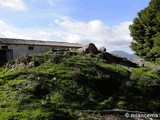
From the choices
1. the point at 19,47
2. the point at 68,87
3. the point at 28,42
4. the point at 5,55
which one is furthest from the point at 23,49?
the point at 68,87

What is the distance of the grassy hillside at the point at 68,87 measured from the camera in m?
16.8

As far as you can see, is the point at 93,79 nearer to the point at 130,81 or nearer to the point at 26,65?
the point at 130,81

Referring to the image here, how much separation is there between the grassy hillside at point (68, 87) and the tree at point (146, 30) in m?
9.27

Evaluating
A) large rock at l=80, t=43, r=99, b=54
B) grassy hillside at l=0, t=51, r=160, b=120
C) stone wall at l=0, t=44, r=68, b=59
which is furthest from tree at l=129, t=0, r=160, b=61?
stone wall at l=0, t=44, r=68, b=59

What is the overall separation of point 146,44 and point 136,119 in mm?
20194

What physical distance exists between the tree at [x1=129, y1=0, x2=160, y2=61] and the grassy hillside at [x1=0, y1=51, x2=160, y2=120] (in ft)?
30.4

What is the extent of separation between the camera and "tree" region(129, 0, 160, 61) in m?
33.5

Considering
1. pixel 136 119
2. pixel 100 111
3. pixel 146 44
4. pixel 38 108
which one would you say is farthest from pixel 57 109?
pixel 146 44

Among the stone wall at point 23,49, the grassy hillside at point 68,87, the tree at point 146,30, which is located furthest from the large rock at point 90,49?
the tree at point 146,30

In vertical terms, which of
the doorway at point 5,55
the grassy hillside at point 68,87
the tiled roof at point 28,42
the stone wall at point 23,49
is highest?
the tiled roof at point 28,42

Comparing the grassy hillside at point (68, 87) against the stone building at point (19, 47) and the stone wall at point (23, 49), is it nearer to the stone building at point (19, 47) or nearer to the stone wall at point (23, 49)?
the stone building at point (19, 47)

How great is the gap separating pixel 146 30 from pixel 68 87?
1887 cm

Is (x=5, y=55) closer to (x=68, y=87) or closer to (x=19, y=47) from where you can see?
(x=19, y=47)

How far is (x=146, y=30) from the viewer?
35.3 m
